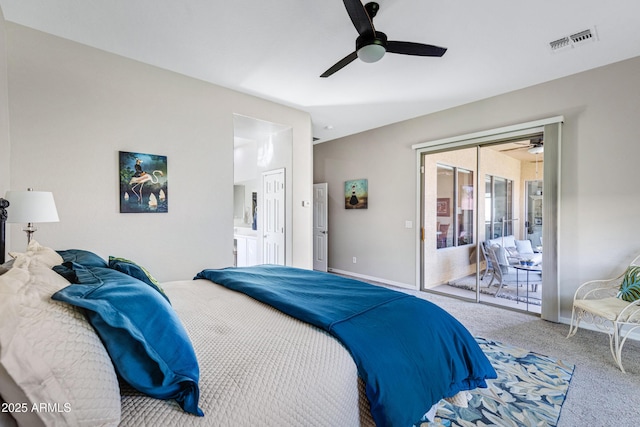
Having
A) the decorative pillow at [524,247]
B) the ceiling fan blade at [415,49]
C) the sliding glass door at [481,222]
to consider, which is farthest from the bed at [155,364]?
the decorative pillow at [524,247]

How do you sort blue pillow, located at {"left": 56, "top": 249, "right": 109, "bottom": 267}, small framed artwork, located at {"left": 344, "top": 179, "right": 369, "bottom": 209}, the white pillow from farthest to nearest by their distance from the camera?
small framed artwork, located at {"left": 344, "top": 179, "right": 369, "bottom": 209}
blue pillow, located at {"left": 56, "top": 249, "right": 109, "bottom": 267}
the white pillow

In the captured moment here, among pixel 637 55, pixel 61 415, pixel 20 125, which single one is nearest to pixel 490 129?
pixel 637 55

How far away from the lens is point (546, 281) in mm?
3475

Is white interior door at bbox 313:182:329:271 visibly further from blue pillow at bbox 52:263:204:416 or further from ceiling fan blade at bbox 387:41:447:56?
blue pillow at bbox 52:263:204:416

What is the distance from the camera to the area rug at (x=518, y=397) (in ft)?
5.91

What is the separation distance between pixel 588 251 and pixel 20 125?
5685 millimetres

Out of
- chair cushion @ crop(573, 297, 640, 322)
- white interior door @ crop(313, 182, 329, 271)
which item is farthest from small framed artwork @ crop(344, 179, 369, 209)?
chair cushion @ crop(573, 297, 640, 322)

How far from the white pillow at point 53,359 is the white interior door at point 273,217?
3.75 meters

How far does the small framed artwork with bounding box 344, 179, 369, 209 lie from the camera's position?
18.2 ft

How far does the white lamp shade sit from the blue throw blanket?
56.3 inches

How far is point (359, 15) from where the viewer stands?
6.53ft

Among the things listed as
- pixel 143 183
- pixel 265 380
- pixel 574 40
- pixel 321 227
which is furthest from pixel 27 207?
pixel 321 227

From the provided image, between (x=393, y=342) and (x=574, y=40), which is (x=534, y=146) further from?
(x=393, y=342)

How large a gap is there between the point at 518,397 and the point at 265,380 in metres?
1.99
